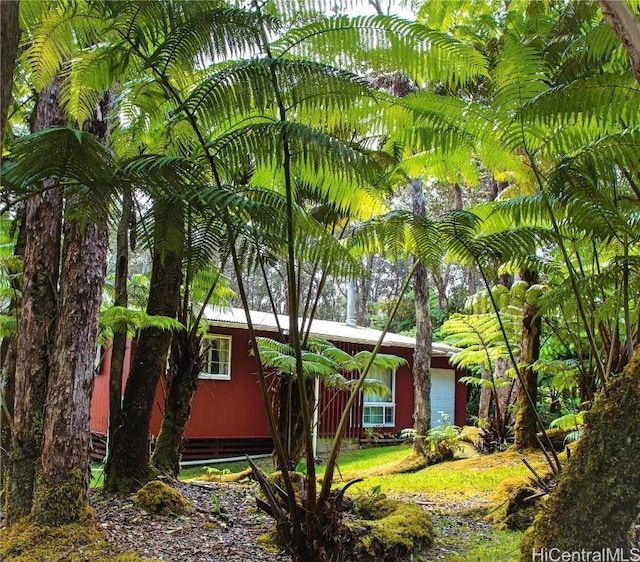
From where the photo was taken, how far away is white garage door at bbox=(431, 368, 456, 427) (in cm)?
1385

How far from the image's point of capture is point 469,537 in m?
3.46

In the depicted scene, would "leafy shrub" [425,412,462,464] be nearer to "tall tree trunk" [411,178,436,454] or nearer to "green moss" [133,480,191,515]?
"tall tree trunk" [411,178,436,454]

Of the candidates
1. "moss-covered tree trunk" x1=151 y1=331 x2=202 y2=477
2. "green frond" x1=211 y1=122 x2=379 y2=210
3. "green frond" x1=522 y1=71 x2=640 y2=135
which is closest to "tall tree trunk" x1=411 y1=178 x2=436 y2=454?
"moss-covered tree trunk" x1=151 y1=331 x2=202 y2=477

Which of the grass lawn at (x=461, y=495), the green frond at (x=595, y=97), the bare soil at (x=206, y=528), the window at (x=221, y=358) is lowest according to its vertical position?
the grass lawn at (x=461, y=495)

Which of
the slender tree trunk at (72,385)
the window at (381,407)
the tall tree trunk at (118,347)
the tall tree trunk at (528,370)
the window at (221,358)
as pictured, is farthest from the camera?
the window at (381,407)

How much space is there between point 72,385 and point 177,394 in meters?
1.67

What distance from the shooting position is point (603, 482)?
1611 millimetres

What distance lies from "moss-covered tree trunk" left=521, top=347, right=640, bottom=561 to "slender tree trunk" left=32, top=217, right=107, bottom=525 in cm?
222

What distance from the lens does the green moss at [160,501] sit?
3.39 meters

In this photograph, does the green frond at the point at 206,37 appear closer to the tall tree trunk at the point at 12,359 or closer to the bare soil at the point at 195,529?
the tall tree trunk at the point at 12,359

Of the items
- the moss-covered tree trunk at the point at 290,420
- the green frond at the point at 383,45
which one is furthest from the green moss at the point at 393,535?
the green frond at the point at 383,45

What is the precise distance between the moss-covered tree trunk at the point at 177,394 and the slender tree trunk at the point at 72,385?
149 centimetres

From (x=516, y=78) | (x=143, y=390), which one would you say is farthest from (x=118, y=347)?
(x=516, y=78)

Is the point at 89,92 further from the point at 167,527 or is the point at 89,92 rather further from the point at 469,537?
the point at 469,537
